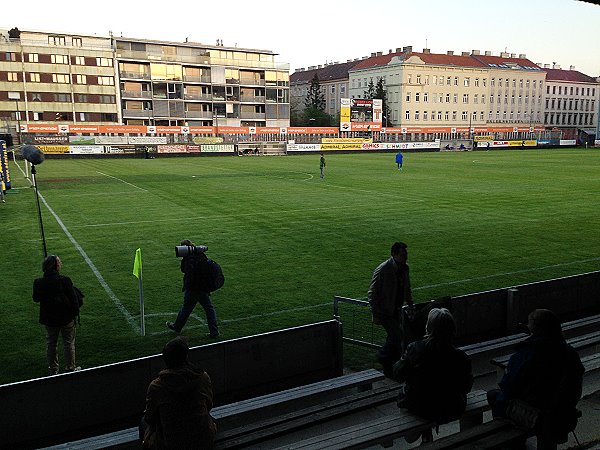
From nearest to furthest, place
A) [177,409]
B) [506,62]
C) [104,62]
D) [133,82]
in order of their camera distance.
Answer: [177,409] < [104,62] < [133,82] < [506,62]

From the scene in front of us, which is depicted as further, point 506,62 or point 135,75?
point 506,62

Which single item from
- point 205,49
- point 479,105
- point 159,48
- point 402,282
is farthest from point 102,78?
point 402,282

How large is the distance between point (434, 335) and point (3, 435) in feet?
14.5

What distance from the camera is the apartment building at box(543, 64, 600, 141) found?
131875mm

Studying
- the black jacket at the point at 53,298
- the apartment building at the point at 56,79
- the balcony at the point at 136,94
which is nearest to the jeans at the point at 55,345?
the black jacket at the point at 53,298

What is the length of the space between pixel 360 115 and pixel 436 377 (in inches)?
3186

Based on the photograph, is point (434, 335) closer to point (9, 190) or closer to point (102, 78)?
point (9, 190)

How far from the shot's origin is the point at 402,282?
776 centimetres

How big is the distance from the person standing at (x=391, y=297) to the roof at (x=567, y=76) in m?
140

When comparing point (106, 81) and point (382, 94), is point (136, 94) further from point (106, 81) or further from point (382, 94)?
point (382, 94)

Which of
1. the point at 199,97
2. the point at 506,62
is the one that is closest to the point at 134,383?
the point at 199,97

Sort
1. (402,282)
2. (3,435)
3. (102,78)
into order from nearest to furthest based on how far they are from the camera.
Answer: (3,435) < (402,282) < (102,78)

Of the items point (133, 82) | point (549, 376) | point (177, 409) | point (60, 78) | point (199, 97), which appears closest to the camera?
point (177, 409)

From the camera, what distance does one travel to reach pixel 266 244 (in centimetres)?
1695
